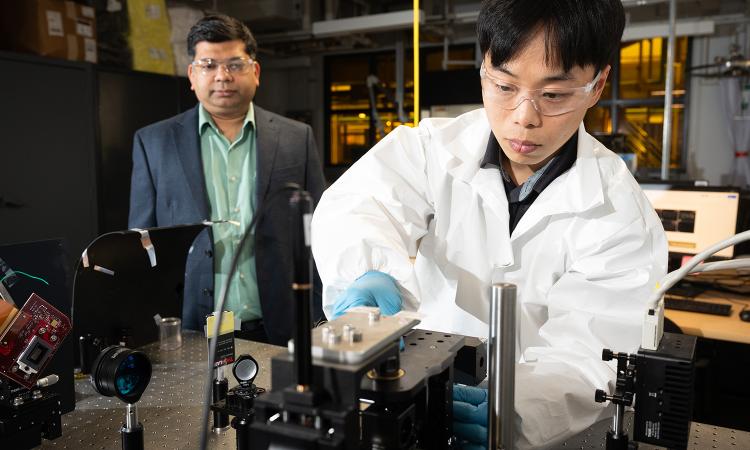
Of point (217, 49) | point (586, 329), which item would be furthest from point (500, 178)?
point (217, 49)

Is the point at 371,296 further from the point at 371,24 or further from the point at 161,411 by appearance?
the point at 371,24

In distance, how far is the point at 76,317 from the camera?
1.26 metres

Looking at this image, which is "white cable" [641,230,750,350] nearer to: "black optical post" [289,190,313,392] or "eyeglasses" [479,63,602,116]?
"eyeglasses" [479,63,602,116]

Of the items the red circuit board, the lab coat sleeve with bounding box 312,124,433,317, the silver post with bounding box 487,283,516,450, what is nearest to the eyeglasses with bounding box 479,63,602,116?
the lab coat sleeve with bounding box 312,124,433,317

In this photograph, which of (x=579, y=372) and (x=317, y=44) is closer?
(x=579, y=372)

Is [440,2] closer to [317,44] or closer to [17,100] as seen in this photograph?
[317,44]

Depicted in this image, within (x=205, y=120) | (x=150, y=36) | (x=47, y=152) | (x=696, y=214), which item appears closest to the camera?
(x=205, y=120)

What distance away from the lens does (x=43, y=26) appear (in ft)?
10.6

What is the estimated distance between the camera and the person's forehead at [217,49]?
81.6 inches

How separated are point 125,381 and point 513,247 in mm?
834

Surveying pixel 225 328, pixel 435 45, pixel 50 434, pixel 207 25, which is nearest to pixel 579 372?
pixel 225 328

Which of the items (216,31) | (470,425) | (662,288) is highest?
(216,31)

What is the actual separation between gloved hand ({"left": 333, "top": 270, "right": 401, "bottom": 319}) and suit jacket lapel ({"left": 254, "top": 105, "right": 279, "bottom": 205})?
3.77 ft

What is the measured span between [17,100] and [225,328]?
277cm
